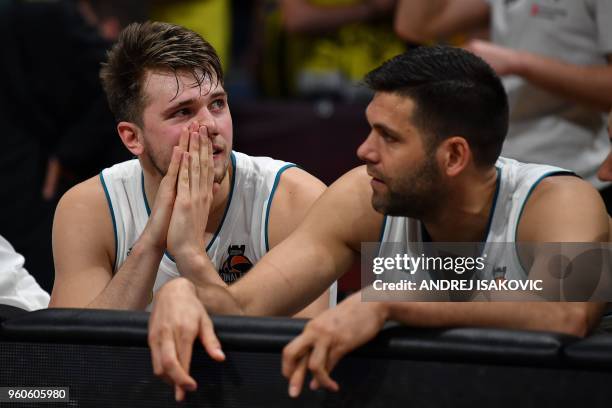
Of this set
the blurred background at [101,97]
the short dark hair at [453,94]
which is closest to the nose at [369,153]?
the short dark hair at [453,94]

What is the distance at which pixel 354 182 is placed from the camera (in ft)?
9.86

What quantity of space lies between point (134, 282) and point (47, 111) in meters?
2.87

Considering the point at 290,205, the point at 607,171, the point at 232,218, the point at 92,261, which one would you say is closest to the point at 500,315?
the point at 607,171

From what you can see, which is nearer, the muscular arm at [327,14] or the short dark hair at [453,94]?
the short dark hair at [453,94]

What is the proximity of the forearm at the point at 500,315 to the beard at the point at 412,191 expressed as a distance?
18.5 inches

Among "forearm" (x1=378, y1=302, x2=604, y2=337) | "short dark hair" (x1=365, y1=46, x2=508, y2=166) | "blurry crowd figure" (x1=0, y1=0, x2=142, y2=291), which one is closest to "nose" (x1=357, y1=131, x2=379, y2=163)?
"short dark hair" (x1=365, y1=46, x2=508, y2=166)

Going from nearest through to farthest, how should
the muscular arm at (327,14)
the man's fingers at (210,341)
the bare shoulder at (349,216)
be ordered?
the man's fingers at (210,341) → the bare shoulder at (349,216) → the muscular arm at (327,14)

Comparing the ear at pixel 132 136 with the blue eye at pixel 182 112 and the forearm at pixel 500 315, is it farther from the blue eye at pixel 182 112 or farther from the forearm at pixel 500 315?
the forearm at pixel 500 315

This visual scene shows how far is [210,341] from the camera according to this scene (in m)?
2.25

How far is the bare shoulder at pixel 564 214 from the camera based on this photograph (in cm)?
260

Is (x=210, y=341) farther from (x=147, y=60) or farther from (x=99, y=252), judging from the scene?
(x=147, y=60)

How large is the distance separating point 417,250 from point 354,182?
0.27 m

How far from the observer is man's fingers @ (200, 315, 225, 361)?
7.36 feet

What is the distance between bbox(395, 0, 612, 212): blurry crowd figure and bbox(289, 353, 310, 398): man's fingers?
1.96 metres
